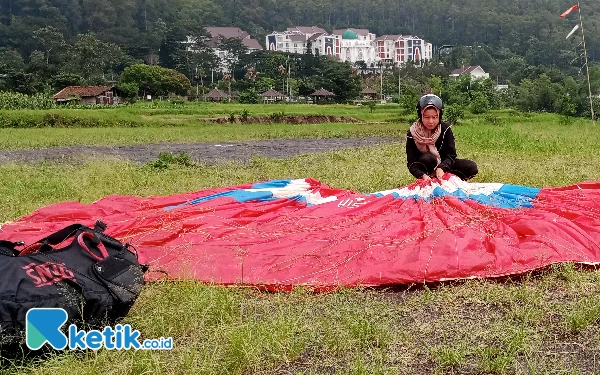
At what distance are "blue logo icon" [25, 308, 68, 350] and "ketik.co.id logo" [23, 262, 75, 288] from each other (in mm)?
131

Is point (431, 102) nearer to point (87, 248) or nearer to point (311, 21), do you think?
point (87, 248)

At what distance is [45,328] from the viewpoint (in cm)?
245

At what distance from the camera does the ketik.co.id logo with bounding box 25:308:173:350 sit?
241 cm

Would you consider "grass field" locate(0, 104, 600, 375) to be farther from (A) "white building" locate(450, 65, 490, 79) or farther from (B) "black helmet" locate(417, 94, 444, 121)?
(A) "white building" locate(450, 65, 490, 79)

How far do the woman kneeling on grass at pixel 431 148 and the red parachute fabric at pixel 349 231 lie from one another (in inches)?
21.2

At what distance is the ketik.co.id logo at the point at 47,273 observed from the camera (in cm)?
252

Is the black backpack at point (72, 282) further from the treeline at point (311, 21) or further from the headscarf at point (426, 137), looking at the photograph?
the treeline at point (311, 21)

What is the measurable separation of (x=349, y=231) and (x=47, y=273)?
2.03 m

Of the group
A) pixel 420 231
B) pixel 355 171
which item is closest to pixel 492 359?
pixel 420 231

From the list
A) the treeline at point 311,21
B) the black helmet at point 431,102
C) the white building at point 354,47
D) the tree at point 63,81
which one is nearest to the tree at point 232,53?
the treeline at point 311,21

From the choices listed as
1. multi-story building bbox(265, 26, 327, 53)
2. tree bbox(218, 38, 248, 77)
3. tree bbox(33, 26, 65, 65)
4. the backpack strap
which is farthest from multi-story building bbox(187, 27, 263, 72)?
the backpack strap

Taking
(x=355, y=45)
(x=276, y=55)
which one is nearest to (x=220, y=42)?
(x=276, y=55)

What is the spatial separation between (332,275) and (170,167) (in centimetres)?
672

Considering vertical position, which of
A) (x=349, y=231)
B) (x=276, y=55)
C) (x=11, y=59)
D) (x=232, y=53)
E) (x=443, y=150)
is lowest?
(x=349, y=231)
